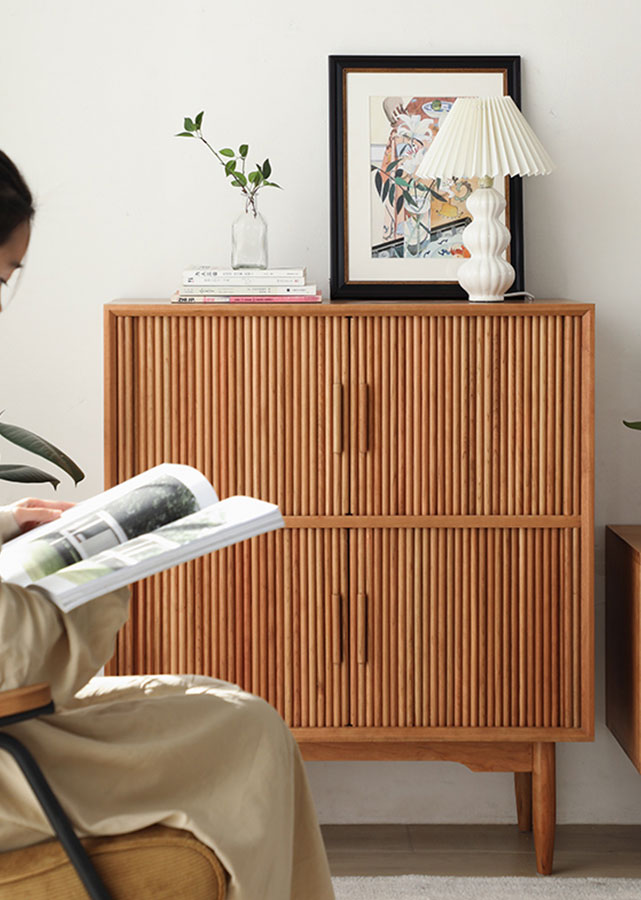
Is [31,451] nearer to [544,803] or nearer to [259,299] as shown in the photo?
[259,299]

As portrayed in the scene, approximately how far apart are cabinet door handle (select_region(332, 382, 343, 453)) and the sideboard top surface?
0.16 meters

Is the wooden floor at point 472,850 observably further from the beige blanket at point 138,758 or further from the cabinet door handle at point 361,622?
the beige blanket at point 138,758

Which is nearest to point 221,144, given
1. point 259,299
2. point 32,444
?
point 259,299

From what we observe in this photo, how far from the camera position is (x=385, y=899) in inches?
83.7

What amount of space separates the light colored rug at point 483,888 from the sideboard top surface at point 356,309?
1.25m

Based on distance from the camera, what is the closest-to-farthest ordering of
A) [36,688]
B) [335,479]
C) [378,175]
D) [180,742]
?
[36,688]
[180,742]
[335,479]
[378,175]

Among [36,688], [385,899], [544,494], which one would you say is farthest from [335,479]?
[36,688]

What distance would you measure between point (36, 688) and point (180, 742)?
21 cm

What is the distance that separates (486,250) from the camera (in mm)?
2197

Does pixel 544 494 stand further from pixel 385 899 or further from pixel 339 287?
pixel 385 899

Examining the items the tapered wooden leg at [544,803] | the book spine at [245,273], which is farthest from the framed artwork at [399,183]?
the tapered wooden leg at [544,803]

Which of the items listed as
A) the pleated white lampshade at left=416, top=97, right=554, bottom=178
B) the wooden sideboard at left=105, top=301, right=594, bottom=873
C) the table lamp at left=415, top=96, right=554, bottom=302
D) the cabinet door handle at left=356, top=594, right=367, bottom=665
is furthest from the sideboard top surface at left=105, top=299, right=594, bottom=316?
the cabinet door handle at left=356, top=594, right=367, bottom=665

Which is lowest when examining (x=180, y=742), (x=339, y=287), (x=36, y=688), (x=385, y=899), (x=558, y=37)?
(x=385, y=899)

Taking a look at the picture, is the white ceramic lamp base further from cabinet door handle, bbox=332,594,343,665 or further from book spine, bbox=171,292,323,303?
cabinet door handle, bbox=332,594,343,665
